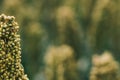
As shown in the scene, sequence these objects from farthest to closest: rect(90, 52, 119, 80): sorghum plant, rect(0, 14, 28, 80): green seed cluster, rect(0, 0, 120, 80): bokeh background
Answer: rect(0, 0, 120, 80): bokeh background → rect(90, 52, 119, 80): sorghum plant → rect(0, 14, 28, 80): green seed cluster

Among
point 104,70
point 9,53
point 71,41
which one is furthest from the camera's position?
point 71,41

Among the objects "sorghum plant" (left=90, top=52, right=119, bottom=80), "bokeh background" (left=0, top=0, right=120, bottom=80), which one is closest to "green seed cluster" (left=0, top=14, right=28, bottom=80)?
"sorghum plant" (left=90, top=52, right=119, bottom=80)

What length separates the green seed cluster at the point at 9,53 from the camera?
363 inches

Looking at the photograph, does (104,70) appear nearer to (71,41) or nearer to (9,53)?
(9,53)

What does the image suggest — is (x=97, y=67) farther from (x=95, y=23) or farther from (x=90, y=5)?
(x=90, y=5)

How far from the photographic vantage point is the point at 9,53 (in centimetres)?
924

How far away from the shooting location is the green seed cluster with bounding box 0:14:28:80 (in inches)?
363

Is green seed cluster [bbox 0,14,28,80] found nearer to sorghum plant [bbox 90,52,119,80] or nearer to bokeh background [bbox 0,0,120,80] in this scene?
sorghum plant [bbox 90,52,119,80]

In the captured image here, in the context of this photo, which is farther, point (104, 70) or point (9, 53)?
point (104, 70)

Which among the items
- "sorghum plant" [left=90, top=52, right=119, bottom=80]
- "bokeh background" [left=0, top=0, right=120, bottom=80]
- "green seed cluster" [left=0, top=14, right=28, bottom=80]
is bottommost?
"green seed cluster" [left=0, top=14, right=28, bottom=80]

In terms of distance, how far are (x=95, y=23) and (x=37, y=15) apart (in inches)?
Result: 306

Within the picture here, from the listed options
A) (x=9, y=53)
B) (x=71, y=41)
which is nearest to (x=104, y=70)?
(x=9, y=53)

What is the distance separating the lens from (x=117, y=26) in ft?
76.6

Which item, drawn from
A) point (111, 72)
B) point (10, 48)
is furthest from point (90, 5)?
point (10, 48)
